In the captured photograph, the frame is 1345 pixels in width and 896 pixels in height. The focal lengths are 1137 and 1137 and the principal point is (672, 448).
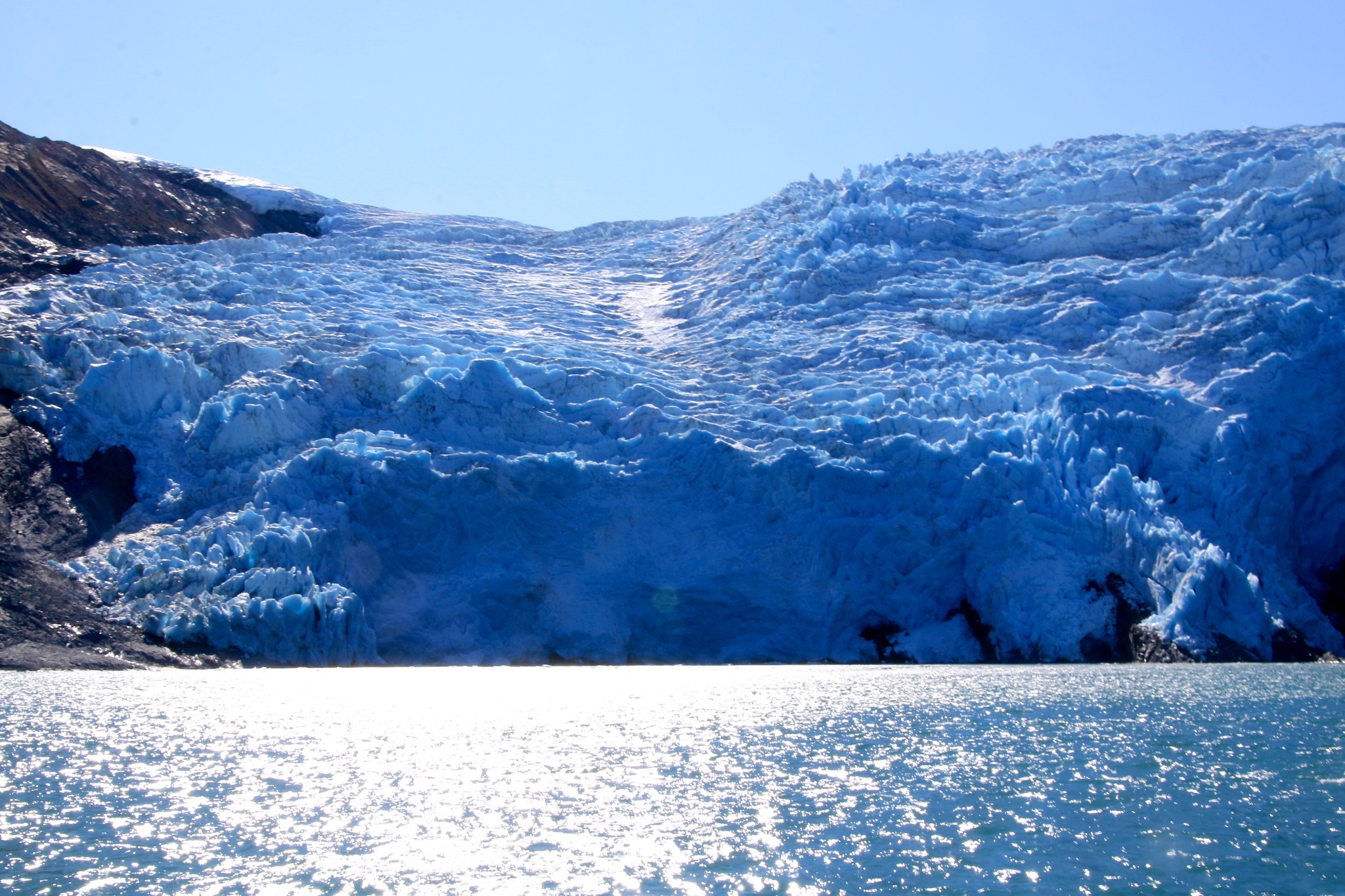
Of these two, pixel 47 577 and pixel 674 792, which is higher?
pixel 47 577

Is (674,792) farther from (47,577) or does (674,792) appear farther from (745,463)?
(47,577)

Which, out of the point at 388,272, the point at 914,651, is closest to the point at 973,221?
the point at 914,651

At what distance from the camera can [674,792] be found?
9.26 meters

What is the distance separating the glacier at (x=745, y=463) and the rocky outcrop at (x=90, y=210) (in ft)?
11.1

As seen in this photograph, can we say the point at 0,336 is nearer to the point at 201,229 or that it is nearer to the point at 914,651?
the point at 201,229

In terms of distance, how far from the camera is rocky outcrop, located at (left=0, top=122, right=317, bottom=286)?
29.3 metres

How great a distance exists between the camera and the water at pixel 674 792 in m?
6.85

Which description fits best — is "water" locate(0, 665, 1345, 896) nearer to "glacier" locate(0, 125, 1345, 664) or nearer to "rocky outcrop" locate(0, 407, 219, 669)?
"rocky outcrop" locate(0, 407, 219, 669)

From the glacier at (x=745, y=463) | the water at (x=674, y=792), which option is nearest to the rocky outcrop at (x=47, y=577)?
the glacier at (x=745, y=463)

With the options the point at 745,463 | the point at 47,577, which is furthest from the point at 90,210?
the point at 745,463

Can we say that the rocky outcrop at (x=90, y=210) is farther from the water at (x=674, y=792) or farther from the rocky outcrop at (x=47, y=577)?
the water at (x=674, y=792)

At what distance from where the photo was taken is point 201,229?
35.3 m

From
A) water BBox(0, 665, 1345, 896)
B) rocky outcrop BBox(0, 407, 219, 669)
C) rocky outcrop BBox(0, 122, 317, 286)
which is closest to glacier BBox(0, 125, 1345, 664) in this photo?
rocky outcrop BBox(0, 407, 219, 669)

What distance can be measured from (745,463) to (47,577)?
43.1 feet
